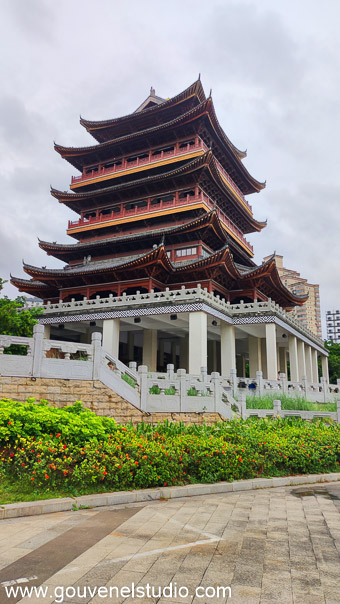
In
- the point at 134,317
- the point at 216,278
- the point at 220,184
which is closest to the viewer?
the point at 134,317

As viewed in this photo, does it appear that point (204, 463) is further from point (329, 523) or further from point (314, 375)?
point (314, 375)

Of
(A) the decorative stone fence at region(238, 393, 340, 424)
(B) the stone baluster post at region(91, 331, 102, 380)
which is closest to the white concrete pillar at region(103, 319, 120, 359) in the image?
(A) the decorative stone fence at region(238, 393, 340, 424)

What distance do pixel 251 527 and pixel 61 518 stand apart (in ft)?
9.27

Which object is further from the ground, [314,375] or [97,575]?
[314,375]

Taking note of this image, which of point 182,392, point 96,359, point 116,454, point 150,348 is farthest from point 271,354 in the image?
point 116,454

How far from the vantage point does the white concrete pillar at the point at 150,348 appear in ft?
90.5

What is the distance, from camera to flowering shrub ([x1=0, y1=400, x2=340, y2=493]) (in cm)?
751

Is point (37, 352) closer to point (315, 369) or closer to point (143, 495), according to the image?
point (143, 495)

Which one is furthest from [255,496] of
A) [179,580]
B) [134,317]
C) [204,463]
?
[134,317]

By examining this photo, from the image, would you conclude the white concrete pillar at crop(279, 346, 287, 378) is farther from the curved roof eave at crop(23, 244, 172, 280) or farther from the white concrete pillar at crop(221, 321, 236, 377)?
the curved roof eave at crop(23, 244, 172, 280)

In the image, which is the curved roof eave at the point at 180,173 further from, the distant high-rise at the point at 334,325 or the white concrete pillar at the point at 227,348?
the distant high-rise at the point at 334,325

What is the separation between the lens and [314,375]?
36.2 meters

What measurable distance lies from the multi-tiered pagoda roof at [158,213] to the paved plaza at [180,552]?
19.6 m

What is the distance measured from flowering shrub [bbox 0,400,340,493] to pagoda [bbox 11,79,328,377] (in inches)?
527
